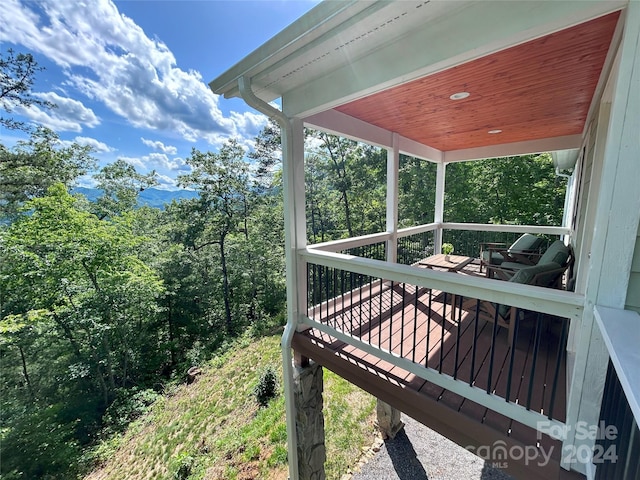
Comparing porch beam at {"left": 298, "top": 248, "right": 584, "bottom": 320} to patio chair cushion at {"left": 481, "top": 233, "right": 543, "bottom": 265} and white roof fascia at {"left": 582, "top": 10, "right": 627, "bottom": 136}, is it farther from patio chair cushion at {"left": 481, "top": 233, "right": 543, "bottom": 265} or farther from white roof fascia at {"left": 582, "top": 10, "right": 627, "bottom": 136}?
patio chair cushion at {"left": 481, "top": 233, "right": 543, "bottom": 265}

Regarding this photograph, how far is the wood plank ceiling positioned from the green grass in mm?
5322

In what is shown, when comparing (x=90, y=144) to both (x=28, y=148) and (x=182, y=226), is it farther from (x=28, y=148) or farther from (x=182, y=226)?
(x=182, y=226)

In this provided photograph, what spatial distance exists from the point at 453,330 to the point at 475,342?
113cm

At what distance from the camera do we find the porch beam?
1.43 metres

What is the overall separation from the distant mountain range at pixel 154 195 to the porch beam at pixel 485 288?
48.2 ft

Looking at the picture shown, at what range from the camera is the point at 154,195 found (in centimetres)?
1830

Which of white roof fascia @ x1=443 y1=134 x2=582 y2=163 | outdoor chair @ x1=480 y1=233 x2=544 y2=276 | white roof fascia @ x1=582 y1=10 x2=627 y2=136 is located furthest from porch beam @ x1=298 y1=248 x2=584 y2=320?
white roof fascia @ x1=443 y1=134 x2=582 y2=163

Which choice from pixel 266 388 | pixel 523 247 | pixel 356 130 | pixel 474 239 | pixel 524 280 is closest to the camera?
pixel 524 280

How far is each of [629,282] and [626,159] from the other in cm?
56

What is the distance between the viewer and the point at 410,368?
2.23 meters

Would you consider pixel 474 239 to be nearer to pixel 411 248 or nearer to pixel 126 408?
pixel 411 248

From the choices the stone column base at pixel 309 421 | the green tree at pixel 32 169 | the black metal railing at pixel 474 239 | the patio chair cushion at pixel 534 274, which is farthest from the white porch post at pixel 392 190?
the green tree at pixel 32 169

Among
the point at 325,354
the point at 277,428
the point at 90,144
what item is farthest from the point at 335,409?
the point at 90,144

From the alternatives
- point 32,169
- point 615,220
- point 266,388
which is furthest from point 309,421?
point 32,169
